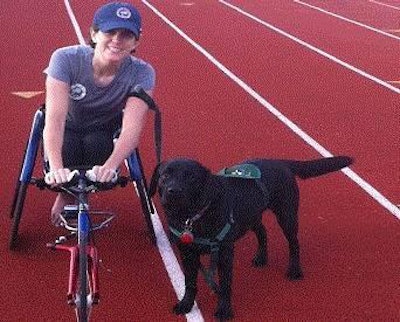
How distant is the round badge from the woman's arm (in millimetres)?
135

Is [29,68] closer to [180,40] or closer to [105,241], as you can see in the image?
[180,40]

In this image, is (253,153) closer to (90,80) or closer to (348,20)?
(90,80)

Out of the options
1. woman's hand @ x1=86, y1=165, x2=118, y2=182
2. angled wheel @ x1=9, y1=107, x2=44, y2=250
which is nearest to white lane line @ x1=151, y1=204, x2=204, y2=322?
angled wheel @ x1=9, y1=107, x2=44, y2=250

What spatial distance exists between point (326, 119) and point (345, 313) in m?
3.82

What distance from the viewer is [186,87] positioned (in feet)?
28.2

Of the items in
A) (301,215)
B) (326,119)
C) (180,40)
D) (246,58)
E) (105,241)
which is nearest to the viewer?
(105,241)

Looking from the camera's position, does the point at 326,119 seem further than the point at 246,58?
No

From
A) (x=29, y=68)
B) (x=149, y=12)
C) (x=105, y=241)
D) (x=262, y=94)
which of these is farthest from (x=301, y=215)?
(x=149, y=12)

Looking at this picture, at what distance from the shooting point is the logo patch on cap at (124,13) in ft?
11.4

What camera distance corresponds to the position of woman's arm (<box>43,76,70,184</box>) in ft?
11.5

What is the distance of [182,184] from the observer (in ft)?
10.5

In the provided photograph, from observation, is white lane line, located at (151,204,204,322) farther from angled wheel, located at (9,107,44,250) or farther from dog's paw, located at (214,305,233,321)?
angled wheel, located at (9,107,44,250)

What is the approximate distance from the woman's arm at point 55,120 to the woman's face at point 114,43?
0.30 m

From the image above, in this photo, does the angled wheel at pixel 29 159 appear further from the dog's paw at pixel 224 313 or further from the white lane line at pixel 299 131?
the white lane line at pixel 299 131
